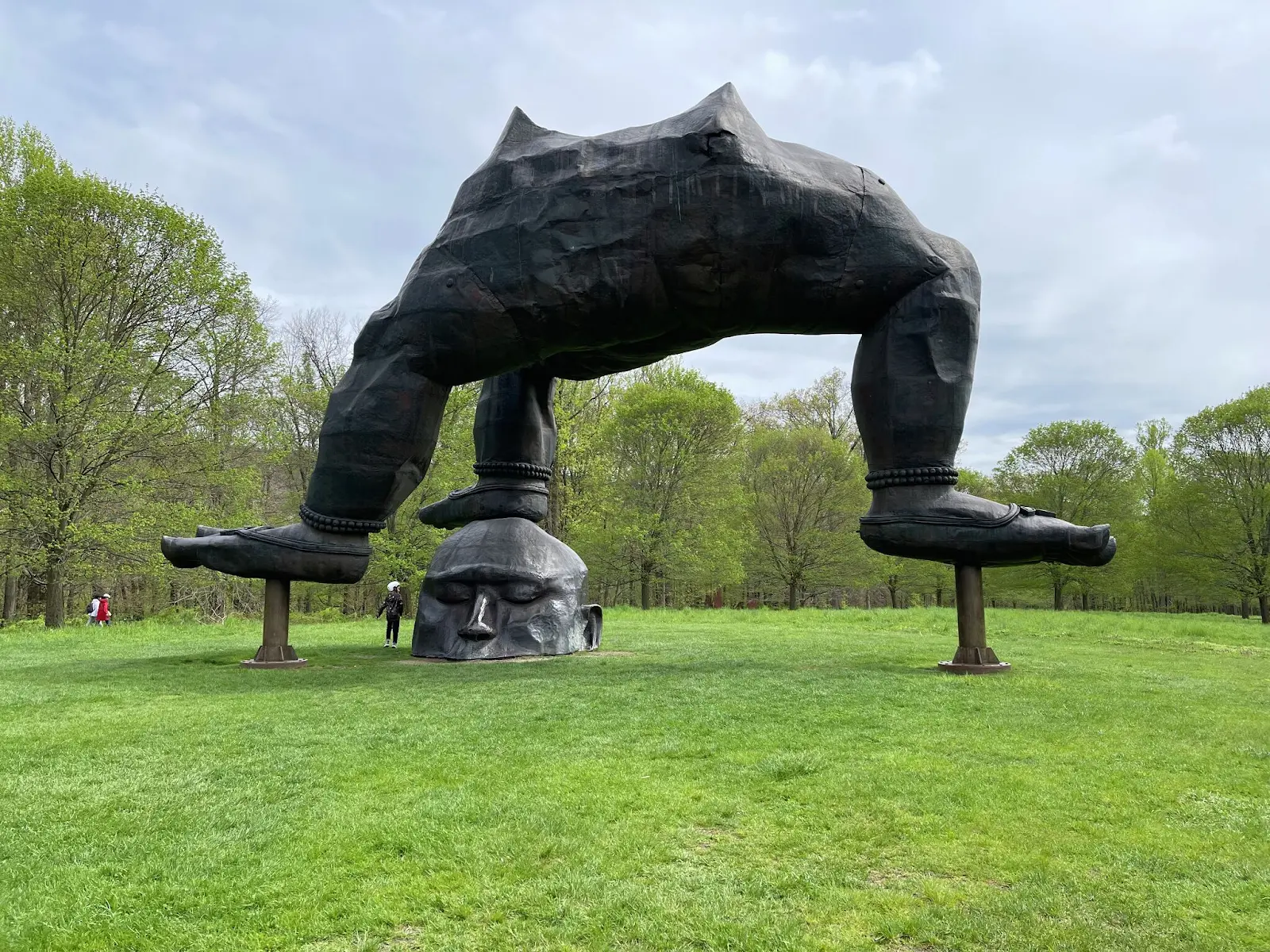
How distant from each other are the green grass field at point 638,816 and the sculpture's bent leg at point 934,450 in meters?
1.05

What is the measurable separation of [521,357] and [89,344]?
10.8 m

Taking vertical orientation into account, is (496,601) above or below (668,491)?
below

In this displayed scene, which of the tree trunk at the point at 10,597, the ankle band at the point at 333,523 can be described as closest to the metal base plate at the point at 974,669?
the ankle band at the point at 333,523

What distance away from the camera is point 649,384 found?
2322 cm

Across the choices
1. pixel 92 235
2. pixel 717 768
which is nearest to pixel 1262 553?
pixel 717 768

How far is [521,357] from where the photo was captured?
7301mm

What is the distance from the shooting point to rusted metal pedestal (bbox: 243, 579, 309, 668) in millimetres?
7270

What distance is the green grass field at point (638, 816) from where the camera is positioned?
6.90ft

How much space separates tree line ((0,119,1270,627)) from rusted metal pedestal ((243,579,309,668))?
8250mm

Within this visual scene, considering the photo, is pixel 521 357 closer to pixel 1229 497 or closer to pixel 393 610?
pixel 393 610

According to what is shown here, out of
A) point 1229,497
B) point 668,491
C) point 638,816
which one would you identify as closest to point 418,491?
point 668,491

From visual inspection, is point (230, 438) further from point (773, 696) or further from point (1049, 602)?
point (1049, 602)

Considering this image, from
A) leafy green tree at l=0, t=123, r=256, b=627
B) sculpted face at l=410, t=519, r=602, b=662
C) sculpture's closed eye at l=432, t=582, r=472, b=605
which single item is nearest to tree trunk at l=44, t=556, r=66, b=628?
leafy green tree at l=0, t=123, r=256, b=627

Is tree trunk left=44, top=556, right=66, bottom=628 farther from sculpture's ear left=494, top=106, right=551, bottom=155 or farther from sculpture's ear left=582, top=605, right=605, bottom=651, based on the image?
sculpture's ear left=494, top=106, right=551, bottom=155
